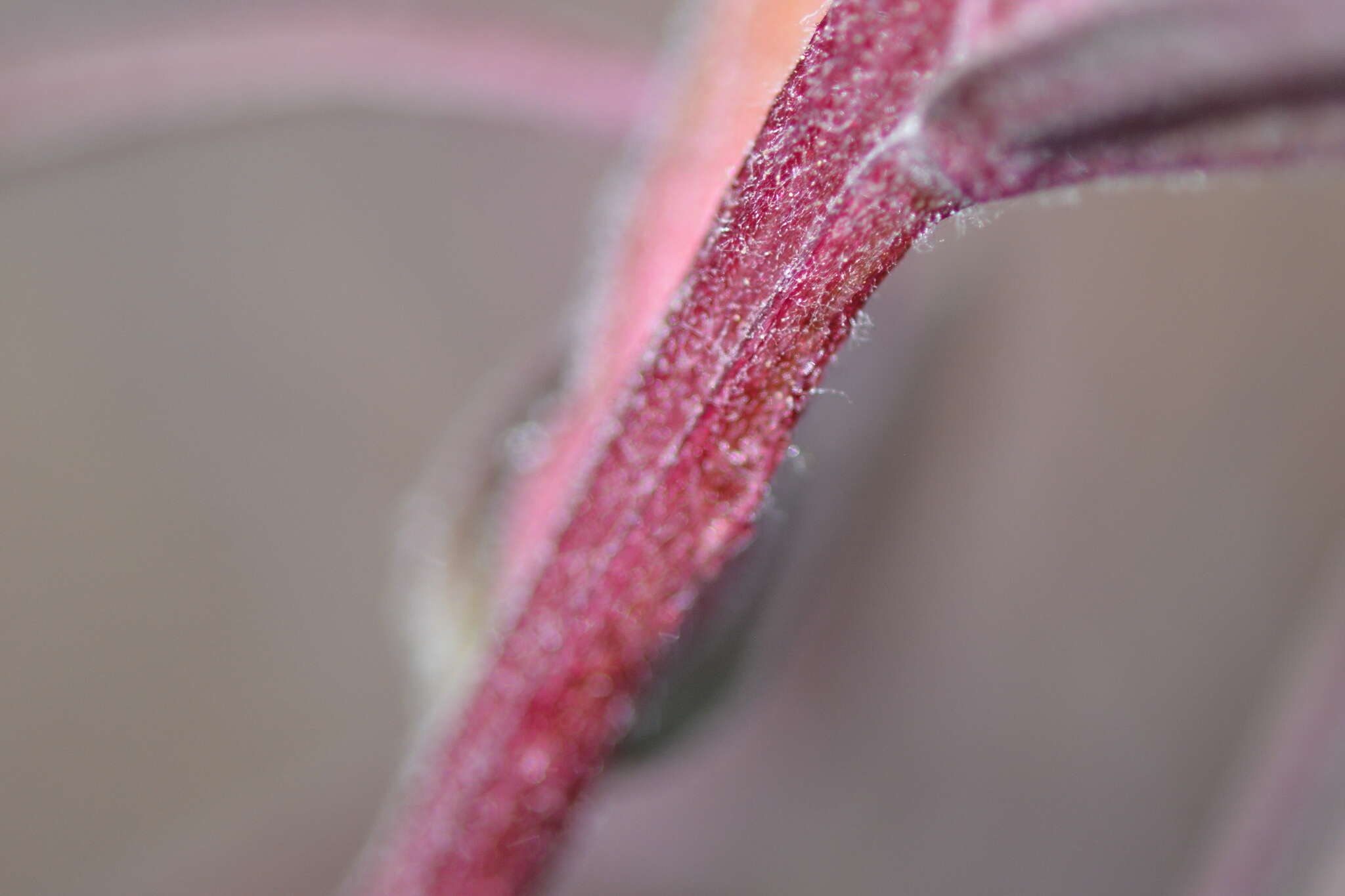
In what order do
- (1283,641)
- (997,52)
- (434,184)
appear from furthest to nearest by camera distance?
(434,184) → (1283,641) → (997,52)

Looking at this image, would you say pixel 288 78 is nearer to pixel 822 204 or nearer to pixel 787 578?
pixel 787 578

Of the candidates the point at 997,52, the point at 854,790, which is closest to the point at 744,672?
the point at 854,790

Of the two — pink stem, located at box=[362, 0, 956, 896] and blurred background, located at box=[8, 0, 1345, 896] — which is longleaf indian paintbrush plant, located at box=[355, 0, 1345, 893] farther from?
blurred background, located at box=[8, 0, 1345, 896]

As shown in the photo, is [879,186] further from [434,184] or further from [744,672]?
[434,184]

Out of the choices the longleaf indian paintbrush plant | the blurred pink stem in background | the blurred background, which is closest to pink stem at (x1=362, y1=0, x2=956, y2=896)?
the longleaf indian paintbrush plant

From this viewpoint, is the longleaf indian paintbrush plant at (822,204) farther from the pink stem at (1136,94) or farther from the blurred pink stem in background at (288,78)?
the blurred pink stem in background at (288,78)

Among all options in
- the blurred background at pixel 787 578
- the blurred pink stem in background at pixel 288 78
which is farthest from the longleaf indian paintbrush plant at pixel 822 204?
the blurred pink stem in background at pixel 288 78
